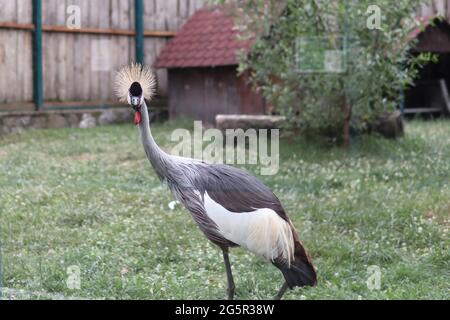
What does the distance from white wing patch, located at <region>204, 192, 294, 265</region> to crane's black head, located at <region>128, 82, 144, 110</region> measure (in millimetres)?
727

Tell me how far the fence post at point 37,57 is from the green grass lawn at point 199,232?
307cm

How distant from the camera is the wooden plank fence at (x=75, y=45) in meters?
13.3

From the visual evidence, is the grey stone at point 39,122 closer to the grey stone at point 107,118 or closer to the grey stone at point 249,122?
the grey stone at point 107,118

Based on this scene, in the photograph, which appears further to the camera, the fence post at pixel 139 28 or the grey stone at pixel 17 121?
the fence post at pixel 139 28

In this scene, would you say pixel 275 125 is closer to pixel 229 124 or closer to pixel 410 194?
pixel 229 124

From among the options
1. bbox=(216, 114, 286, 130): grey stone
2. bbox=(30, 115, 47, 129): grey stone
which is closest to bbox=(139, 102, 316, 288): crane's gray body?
bbox=(216, 114, 286, 130): grey stone

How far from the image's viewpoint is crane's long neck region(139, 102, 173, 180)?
4.53m

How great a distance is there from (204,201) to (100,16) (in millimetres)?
10529

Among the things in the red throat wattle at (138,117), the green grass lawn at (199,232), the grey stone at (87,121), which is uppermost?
the red throat wattle at (138,117)

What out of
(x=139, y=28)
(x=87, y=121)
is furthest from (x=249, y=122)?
(x=139, y=28)

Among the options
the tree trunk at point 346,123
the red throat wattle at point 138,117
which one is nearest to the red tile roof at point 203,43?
the tree trunk at point 346,123

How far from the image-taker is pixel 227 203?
4543 millimetres

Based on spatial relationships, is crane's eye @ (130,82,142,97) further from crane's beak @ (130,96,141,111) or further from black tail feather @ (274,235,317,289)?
black tail feather @ (274,235,317,289)
